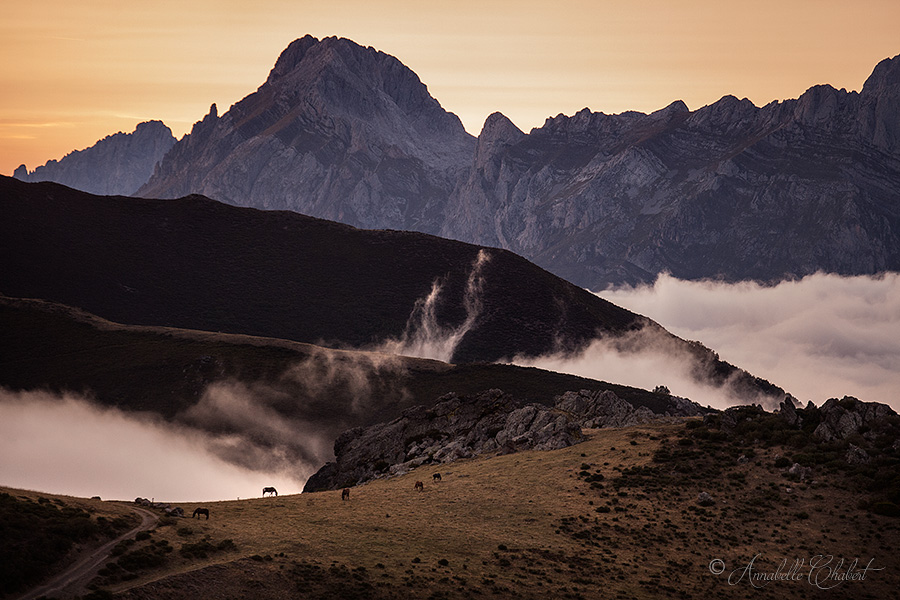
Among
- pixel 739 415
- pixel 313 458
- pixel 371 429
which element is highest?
pixel 739 415

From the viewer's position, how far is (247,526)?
Answer: 68.1 metres

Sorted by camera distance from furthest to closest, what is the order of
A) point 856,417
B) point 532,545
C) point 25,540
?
point 856,417, point 532,545, point 25,540

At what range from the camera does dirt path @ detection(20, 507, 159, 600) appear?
49.5 meters

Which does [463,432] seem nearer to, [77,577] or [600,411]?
[600,411]

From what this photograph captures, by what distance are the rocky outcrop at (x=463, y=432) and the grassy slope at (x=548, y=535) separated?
16.0 metres

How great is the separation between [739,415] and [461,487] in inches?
1490

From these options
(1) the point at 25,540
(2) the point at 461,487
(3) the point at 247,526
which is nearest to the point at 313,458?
(2) the point at 461,487

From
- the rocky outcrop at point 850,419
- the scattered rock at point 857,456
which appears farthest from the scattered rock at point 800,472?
the rocky outcrop at point 850,419

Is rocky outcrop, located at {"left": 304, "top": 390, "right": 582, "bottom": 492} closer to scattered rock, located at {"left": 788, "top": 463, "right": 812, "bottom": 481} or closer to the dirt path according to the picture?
scattered rock, located at {"left": 788, "top": 463, "right": 812, "bottom": 481}

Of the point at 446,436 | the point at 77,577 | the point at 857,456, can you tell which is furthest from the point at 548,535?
the point at 446,436

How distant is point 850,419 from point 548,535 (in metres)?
42.7

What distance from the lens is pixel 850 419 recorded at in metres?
92.2

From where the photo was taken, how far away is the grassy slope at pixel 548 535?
191 feet

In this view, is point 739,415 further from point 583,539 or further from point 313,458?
point 313,458
